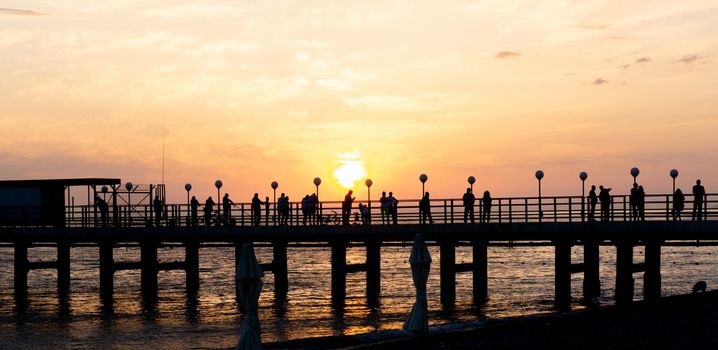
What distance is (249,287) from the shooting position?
21.0 meters

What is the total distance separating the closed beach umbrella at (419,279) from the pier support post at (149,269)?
2822 centimetres

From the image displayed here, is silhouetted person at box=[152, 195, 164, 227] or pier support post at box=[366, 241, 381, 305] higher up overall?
silhouetted person at box=[152, 195, 164, 227]

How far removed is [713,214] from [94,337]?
22655 millimetres

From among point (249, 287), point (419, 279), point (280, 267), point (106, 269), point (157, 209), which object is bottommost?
point (106, 269)

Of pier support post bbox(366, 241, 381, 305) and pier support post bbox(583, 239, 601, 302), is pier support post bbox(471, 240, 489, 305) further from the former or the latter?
pier support post bbox(366, 241, 381, 305)

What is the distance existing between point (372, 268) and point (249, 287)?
27.4m

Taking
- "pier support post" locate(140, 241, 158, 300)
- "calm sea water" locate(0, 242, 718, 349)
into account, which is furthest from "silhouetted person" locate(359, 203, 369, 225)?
"pier support post" locate(140, 241, 158, 300)

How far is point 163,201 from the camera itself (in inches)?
2143

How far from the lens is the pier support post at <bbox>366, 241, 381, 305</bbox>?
47350mm

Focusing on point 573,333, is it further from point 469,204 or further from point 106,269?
point 106,269

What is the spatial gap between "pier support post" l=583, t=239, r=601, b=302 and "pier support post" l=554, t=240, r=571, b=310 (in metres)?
0.80

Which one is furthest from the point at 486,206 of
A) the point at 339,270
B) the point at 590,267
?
the point at 339,270

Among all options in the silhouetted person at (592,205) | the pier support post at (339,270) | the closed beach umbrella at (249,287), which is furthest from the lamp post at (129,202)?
the closed beach umbrella at (249,287)

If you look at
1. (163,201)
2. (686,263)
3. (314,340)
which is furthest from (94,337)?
(686,263)
